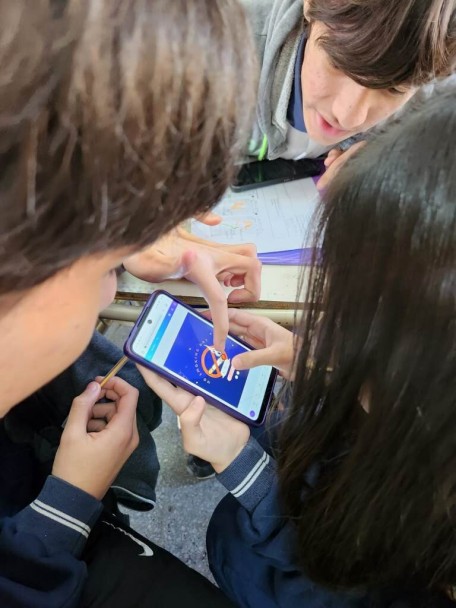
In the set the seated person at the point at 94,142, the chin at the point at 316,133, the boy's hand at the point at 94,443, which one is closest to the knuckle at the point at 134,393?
the boy's hand at the point at 94,443

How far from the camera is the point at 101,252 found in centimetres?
29

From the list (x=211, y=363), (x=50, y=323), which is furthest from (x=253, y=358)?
(x=50, y=323)

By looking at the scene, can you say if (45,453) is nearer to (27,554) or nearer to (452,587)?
(27,554)

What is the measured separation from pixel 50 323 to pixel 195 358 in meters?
0.33

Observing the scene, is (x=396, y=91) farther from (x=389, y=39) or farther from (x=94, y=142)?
(x=94, y=142)

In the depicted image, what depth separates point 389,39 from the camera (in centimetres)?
61

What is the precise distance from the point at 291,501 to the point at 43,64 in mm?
487

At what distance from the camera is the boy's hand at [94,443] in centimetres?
56

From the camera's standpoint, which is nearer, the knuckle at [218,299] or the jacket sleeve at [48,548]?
the jacket sleeve at [48,548]

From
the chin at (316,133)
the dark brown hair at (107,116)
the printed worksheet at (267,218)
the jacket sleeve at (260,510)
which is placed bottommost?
the jacket sleeve at (260,510)

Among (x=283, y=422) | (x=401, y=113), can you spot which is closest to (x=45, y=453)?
(x=283, y=422)

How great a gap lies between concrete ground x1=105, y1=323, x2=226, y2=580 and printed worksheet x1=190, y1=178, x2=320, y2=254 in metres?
0.55

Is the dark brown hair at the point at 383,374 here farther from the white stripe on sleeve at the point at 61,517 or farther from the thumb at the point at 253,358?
the white stripe on sleeve at the point at 61,517

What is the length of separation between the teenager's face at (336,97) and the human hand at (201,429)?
1.42 feet
